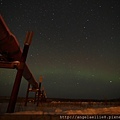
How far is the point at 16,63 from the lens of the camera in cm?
447

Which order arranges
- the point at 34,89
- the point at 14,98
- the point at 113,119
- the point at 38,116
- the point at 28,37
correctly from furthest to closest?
the point at 34,89 < the point at 28,37 < the point at 14,98 < the point at 113,119 < the point at 38,116

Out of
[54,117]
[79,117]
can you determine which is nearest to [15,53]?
[54,117]

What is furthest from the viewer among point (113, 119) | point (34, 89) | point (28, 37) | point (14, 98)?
point (34, 89)

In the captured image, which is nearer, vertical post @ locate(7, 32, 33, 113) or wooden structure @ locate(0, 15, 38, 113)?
wooden structure @ locate(0, 15, 38, 113)

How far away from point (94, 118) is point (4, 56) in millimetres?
3641

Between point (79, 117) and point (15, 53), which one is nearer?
point (79, 117)

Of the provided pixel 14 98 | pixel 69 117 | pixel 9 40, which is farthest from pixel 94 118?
pixel 9 40

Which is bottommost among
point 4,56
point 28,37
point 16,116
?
point 16,116

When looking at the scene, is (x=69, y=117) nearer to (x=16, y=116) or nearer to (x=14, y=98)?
(x=16, y=116)

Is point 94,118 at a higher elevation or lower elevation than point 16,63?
lower

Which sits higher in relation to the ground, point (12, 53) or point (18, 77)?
point (12, 53)

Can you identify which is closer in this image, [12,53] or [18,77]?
[18,77]

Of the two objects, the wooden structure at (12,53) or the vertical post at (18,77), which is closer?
the wooden structure at (12,53)

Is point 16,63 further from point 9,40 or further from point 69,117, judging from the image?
point 69,117
